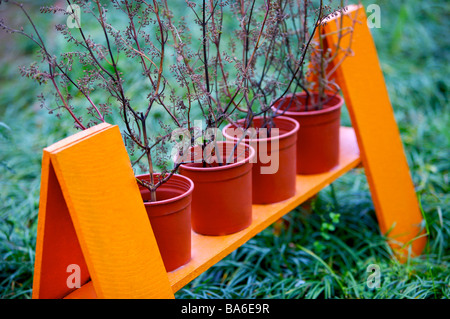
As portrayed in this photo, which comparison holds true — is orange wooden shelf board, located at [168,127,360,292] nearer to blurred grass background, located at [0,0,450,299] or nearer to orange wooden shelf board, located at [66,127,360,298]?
orange wooden shelf board, located at [66,127,360,298]

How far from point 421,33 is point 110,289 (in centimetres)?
368

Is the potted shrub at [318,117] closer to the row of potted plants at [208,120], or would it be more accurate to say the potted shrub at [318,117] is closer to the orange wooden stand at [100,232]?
the row of potted plants at [208,120]

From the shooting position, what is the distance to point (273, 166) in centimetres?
167

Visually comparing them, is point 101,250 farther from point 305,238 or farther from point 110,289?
point 305,238

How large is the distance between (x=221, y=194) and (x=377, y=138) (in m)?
0.89

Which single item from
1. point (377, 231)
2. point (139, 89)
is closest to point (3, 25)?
point (377, 231)

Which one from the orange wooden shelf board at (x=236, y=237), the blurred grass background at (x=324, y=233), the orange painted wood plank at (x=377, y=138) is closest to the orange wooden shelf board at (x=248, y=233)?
the orange wooden shelf board at (x=236, y=237)

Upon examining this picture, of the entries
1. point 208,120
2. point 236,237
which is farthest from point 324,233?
point 208,120

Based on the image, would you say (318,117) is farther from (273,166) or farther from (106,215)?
(106,215)

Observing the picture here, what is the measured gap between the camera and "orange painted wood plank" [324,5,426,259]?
198 centimetres

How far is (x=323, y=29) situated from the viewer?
191cm

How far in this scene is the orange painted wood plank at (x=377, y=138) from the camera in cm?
198

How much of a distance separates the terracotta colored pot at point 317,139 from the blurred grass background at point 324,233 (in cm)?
28
